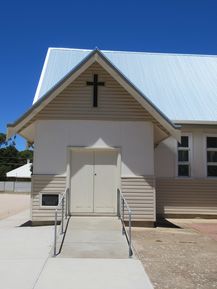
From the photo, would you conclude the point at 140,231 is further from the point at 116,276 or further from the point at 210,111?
the point at 210,111

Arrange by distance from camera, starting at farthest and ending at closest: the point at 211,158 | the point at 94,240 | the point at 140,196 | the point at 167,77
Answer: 1. the point at 167,77
2. the point at 211,158
3. the point at 140,196
4. the point at 94,240

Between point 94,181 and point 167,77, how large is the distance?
8914mm

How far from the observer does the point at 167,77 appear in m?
21.2

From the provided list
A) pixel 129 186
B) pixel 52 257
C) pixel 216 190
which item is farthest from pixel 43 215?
pixel 216 190

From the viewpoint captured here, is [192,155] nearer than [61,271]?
No

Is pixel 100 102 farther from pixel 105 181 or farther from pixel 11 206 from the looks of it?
pixel 11 206

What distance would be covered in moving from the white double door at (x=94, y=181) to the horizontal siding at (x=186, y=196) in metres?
3.62

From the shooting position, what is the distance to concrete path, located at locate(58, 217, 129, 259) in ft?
30.8

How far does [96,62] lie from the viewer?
14586mm

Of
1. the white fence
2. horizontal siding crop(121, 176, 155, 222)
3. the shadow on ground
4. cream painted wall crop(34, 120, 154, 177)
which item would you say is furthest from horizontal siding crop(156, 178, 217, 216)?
the white fence

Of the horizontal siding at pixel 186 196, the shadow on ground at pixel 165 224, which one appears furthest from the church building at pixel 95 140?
the horizontal siding at pixel 186 196

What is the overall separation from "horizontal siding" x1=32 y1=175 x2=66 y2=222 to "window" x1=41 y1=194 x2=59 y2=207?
0.46 feet

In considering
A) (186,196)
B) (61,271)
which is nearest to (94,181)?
(186,196)

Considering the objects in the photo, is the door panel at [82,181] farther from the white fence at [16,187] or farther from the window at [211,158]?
the white fence at [16,187]
